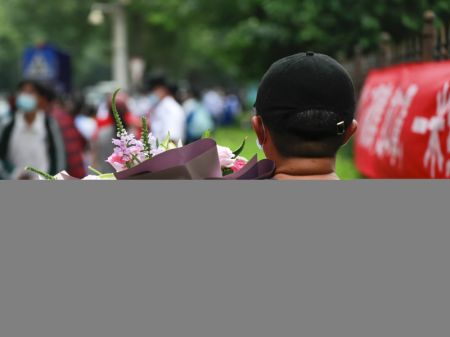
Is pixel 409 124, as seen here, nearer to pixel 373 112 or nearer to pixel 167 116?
pixel 167 116

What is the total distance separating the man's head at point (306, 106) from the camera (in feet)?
9.20

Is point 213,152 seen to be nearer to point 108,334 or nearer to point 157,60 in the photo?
point 108,334

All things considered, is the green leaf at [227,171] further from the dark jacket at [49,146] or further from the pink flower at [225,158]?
the dark jacket at [49,146]

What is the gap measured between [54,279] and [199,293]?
1.02 ft

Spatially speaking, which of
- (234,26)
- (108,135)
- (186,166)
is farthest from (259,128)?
(234,26)

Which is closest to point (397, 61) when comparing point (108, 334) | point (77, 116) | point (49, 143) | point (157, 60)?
point (49, 143)

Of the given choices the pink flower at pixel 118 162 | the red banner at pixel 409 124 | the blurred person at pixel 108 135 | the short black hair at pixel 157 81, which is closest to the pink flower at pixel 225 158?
the pink flower at pixel 118 162

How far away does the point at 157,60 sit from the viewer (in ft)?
198

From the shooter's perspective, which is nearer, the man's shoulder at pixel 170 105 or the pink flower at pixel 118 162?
the pink flower at pixel 118 162

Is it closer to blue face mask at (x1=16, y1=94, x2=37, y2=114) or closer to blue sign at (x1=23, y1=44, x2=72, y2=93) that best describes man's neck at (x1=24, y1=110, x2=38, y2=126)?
blue face mask at (x1=16, y1=94, x2=37, y2=114)

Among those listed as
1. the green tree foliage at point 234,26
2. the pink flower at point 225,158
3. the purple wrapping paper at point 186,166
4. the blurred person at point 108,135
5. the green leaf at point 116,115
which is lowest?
the green tree foliage at point 234,26

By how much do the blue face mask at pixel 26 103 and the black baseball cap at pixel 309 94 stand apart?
6.82 metres

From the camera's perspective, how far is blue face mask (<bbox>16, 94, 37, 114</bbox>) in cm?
942

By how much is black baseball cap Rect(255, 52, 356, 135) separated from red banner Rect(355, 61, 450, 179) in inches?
193
